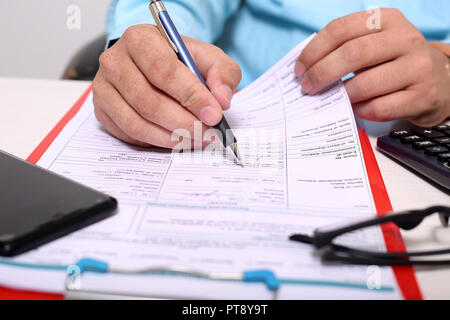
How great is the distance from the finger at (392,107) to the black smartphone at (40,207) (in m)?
0.35

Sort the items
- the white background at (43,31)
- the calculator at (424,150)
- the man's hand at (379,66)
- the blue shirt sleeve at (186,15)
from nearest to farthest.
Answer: the calculator at (424,150) < the man's hand at (379,66) < the blue shirt sleeve at (186,15) < the white background at (43,31)

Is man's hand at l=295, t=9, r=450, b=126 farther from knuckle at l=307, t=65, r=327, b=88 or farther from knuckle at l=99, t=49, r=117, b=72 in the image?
knuckle at l=99, t=49, r=117, b=72

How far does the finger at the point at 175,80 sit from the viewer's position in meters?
0.41

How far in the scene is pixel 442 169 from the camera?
0.39 metres

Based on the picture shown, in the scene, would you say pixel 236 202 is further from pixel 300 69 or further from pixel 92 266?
pixel 300 69

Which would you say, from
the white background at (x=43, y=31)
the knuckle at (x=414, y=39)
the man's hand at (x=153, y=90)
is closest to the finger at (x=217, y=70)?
the man's hand at (x=153, y=90)

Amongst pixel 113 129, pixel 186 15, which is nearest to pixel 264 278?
pixel 113 129

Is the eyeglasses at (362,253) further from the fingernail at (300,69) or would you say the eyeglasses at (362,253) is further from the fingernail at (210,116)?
the fingernail at (300,69)

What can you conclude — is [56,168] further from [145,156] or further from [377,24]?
[377,24]

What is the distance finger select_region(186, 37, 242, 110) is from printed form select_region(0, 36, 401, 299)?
6 centimetres

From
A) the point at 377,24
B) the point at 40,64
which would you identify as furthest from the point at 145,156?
the point at 40,64

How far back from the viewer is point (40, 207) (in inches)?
11.9

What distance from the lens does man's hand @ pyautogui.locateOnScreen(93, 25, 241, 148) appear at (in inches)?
16.3

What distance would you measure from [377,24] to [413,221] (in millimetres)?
305
